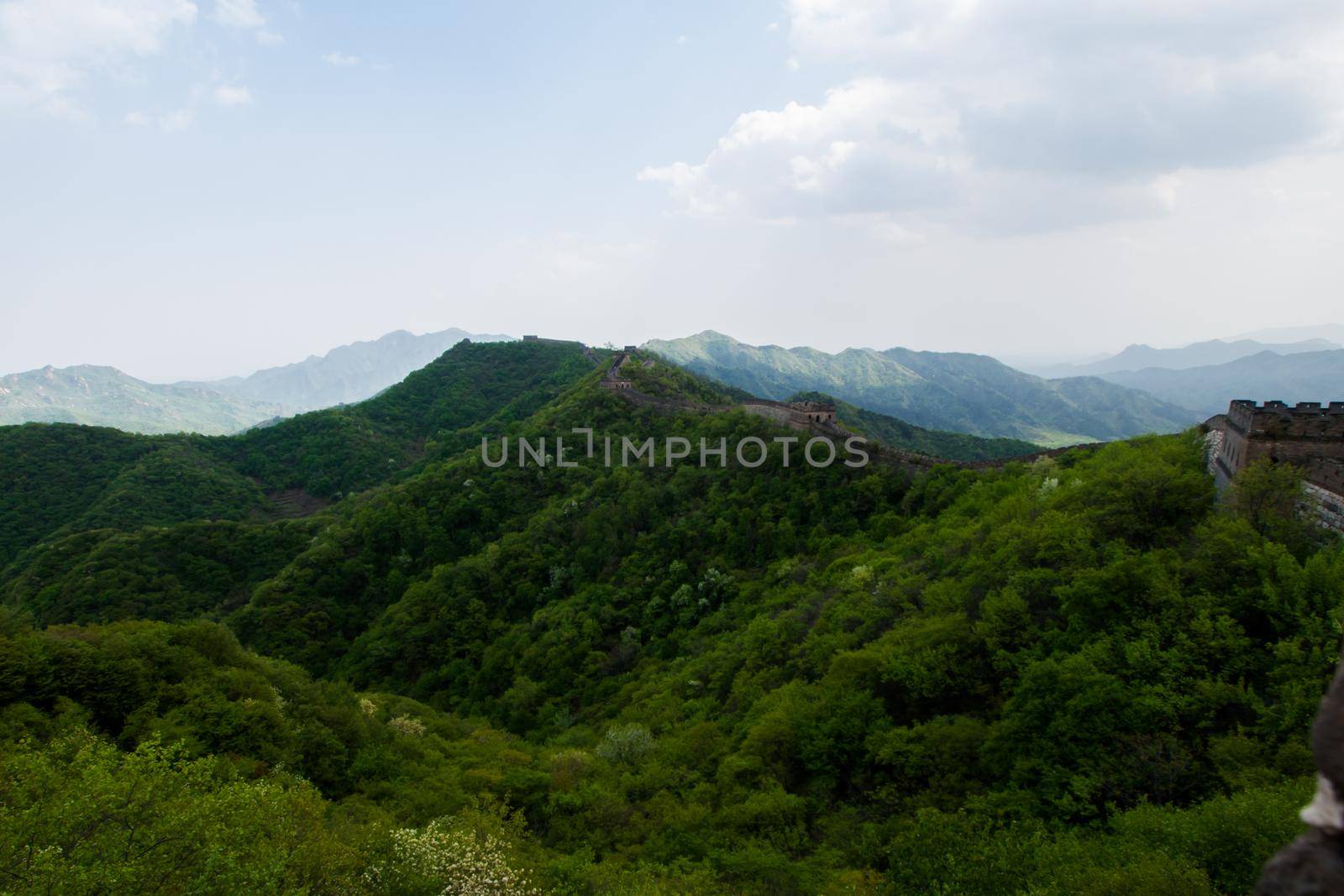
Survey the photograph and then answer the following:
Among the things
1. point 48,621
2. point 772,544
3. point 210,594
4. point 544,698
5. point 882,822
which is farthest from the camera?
point 210,594

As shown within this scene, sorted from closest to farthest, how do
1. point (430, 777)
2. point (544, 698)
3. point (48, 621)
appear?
point (430, 777) → point (544, 698) → point (48, 621)

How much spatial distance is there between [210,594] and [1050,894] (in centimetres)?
6853

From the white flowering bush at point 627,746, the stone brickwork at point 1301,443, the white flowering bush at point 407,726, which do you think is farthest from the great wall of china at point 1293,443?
the white flowering bush at point 407,726

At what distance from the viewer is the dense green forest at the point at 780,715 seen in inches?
509

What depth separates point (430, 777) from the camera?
23.3 m

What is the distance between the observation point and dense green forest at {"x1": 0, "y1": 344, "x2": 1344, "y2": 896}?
42.4 ft

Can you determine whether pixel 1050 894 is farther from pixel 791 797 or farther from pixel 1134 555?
pixel 1134 555

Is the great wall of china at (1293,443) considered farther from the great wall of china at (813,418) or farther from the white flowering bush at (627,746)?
the white flowering bush at (627,746)

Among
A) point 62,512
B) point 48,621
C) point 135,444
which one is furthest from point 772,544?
point 135,444

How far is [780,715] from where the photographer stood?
22656mm

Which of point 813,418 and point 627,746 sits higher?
point 813,418

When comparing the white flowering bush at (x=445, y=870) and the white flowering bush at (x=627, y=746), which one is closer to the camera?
the white flowering bush at (x=445, y=870)

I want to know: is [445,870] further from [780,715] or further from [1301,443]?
[1301,443]

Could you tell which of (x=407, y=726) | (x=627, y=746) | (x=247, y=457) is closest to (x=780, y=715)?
(x=627, y=746)
